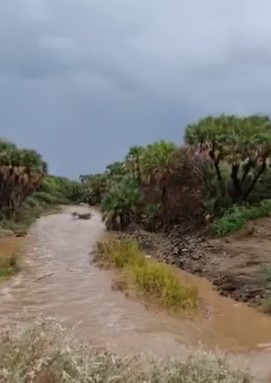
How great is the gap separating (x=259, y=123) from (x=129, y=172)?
11791 millimetres

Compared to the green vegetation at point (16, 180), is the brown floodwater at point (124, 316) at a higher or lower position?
lower

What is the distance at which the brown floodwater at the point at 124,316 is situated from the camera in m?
11.0

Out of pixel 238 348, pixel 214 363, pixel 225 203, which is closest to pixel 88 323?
pixel 238 348

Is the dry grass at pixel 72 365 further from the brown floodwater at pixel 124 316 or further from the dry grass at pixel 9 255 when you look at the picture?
the dry grass at pixel 9 255

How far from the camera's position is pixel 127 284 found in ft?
52.3

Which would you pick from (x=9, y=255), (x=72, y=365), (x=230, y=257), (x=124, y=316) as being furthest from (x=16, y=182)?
(x=72, y=365)

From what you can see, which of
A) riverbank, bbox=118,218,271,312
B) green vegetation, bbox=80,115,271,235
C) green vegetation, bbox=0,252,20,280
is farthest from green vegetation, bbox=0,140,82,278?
green vegetation, bbox=0,252,20,280

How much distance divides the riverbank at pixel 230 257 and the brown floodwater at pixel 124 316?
500 mm

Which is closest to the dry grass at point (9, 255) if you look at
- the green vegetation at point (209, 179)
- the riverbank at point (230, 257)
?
the riverbank at point (230, 257)

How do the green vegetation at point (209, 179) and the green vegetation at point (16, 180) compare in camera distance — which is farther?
the green vegetation at point (16, 180)

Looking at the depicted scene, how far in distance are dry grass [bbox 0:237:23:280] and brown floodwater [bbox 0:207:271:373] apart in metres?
0.31

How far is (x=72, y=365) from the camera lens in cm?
557

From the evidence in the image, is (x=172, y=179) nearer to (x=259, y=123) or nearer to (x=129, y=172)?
(x=259, y=123)

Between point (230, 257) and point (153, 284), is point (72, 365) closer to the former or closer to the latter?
point (153, 284)
